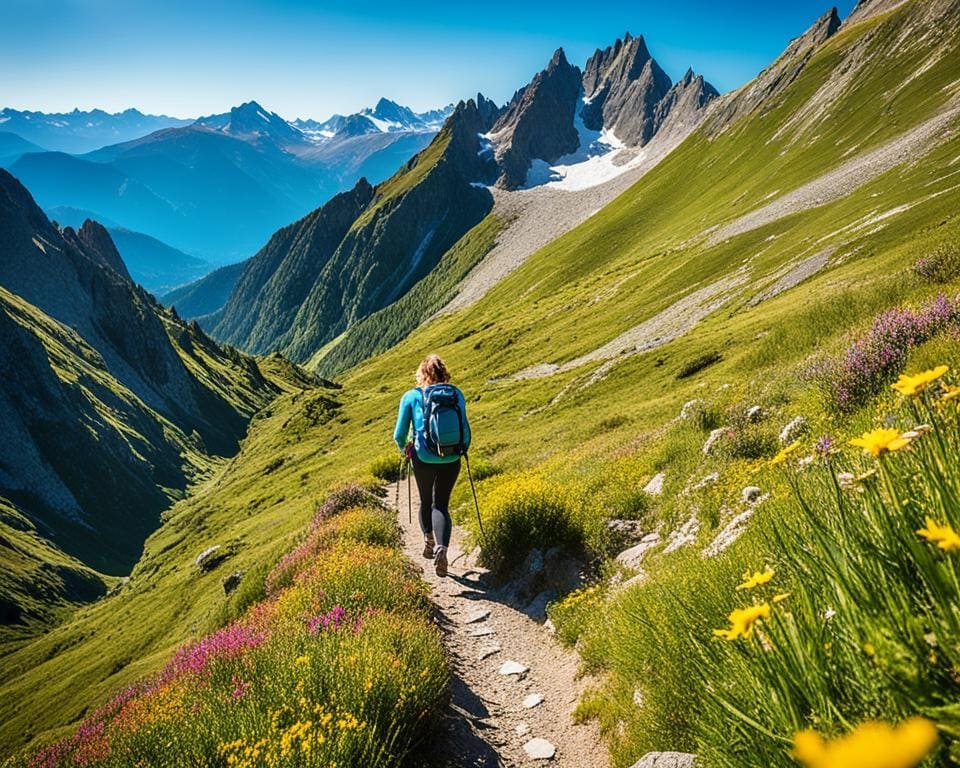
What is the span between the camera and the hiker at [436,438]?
39.5 feet

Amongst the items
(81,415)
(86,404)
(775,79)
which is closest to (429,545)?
(81,415)

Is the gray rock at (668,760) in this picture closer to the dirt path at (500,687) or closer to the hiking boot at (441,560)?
the dirt path at (500,687)

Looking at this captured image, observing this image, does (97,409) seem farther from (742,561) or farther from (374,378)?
(742,561)

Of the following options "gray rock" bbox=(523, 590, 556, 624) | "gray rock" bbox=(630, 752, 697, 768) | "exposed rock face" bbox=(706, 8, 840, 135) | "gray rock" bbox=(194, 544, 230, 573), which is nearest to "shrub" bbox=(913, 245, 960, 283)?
"gray rock" bbox=(523, 590, 556, 624)

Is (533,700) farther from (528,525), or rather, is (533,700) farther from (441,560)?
(441,560)

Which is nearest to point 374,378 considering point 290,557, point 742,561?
point 290,557

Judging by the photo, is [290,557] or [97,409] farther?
[97,409]

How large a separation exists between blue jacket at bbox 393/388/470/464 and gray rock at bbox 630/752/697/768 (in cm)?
738

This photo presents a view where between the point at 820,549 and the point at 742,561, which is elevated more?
the point at 820,549

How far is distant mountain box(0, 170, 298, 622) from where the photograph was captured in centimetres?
11162

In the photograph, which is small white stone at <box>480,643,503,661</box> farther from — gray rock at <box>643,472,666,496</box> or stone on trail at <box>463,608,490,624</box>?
gray rock at <box>643,472,666,496</box>

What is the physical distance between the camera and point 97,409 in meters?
140

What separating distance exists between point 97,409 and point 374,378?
64.0m

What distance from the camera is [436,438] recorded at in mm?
12000
